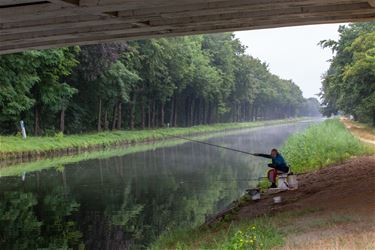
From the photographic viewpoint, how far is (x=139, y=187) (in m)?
21.2

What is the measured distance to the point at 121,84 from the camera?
4559cm

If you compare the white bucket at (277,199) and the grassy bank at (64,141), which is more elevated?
the grassy bank at (64,141)

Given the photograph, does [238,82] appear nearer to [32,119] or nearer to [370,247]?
[32,119]

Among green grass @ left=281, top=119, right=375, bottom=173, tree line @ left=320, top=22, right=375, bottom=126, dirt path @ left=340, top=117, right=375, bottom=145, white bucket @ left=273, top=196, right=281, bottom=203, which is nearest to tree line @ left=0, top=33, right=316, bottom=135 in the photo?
green grass @ left=281, top=119, right=375, bottom=173

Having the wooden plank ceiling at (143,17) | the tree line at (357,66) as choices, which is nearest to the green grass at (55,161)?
the wooden plank ceiling at (143,17)

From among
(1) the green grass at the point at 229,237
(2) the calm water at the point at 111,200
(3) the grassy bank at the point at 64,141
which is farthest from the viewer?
(3) the grassy bank at the point at 64,141

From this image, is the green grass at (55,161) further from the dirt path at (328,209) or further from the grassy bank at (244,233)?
the grassy bank at (244,233)

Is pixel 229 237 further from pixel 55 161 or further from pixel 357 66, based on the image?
pixel 357 66

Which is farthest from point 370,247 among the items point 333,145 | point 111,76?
point 111,76

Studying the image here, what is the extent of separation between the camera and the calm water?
1317 centimetres

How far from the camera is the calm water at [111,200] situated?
1317cm

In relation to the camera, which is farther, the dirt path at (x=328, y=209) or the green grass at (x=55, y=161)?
the green grass at (x=55, y=161)

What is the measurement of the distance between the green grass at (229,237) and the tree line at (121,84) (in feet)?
73.1

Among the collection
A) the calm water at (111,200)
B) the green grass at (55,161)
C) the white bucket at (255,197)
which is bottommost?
the calm water at (111,200)
